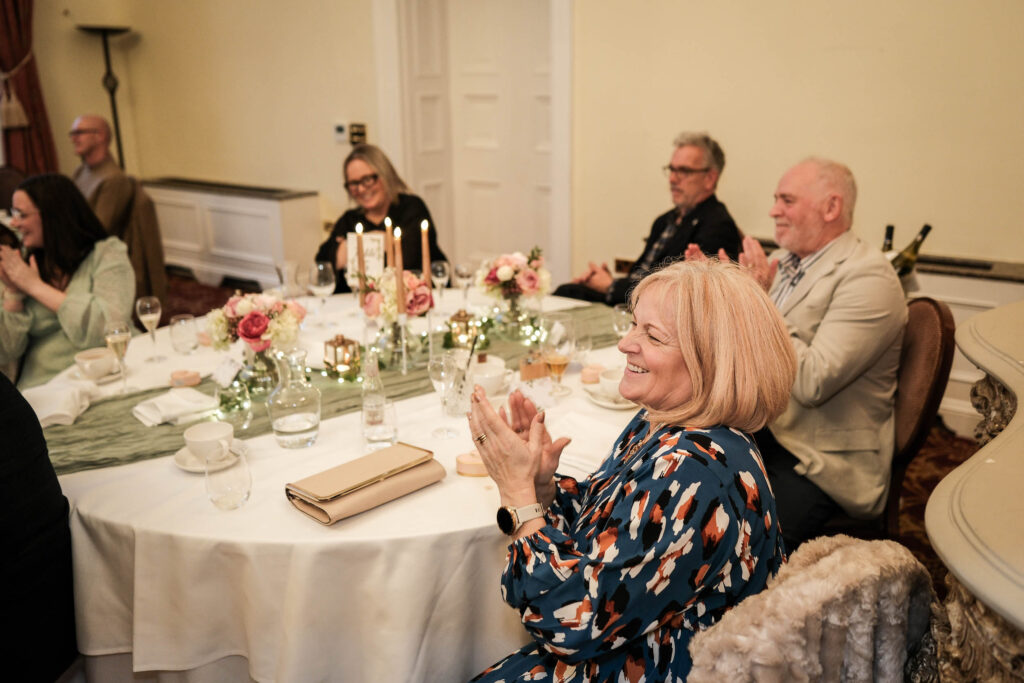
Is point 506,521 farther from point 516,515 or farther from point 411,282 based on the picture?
point 411,282

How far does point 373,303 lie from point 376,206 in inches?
61.0

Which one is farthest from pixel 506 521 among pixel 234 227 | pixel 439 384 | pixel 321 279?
pixel 234 227

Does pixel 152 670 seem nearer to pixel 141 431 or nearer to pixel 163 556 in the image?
pixel 163 556

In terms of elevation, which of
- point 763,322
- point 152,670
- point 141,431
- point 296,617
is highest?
point 763,322

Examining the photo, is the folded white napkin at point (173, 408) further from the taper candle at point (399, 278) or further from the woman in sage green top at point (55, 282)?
the woman in sage green top at point (55, 282)

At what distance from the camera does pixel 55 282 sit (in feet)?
10.2

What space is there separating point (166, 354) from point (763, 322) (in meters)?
2.11

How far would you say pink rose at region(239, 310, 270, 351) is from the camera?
2.33 meters

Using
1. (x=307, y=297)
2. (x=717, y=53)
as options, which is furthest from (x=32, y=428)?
(x=717, y=53)

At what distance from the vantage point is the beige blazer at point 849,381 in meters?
2.44

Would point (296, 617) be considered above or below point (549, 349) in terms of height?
below

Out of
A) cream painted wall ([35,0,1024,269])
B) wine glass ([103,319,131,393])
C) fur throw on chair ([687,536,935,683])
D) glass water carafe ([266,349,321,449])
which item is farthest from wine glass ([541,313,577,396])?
cream painted wall ([35,0,1024,269])

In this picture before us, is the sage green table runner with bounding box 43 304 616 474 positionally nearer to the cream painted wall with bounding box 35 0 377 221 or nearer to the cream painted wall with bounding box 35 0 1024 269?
the cream painted wall with bounding box 35 0 1024 269

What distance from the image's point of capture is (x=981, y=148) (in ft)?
12.4
